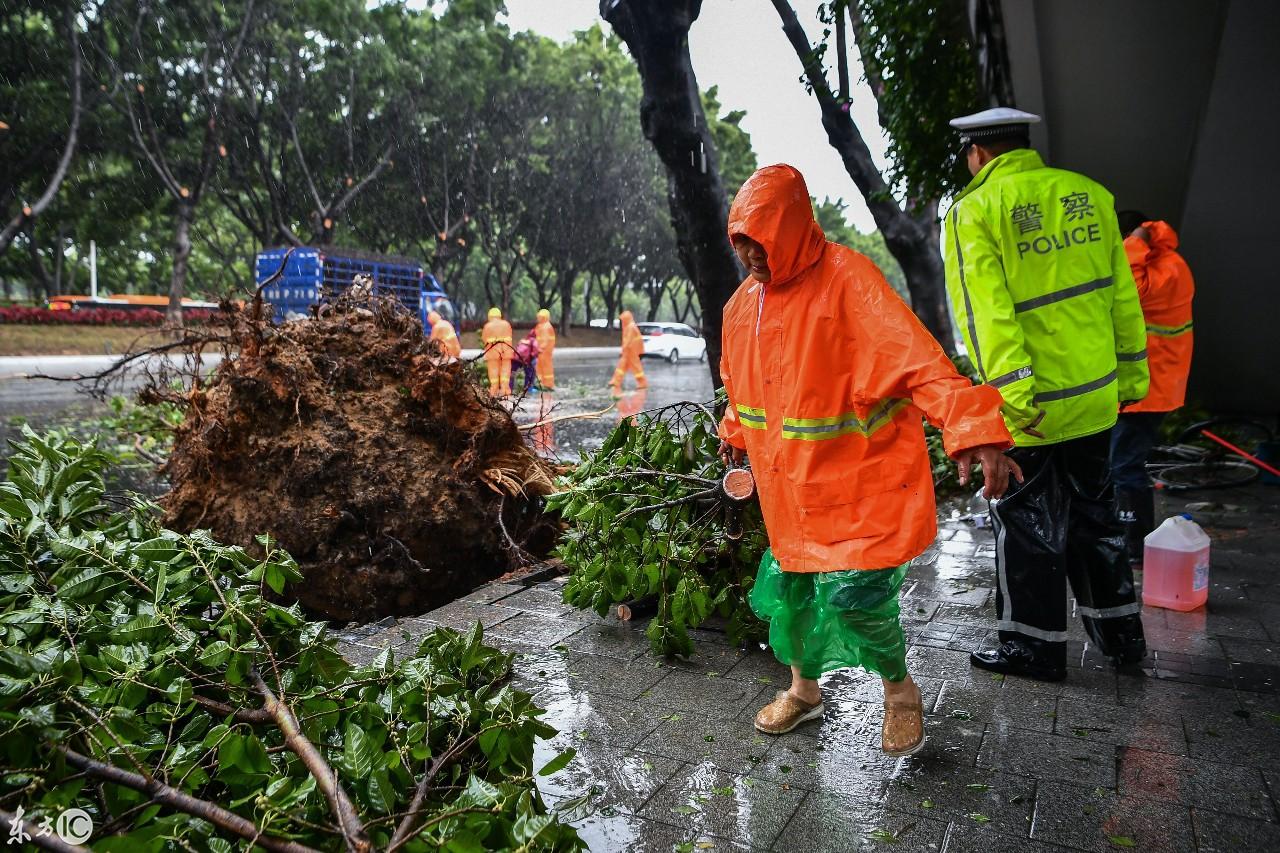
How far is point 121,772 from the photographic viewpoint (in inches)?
66.1

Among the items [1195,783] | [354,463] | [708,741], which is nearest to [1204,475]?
[1195,783]

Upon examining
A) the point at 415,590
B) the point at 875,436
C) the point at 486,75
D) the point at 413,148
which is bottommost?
the point at 415,590

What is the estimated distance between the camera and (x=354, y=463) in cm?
493

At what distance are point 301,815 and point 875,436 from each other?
1.76m

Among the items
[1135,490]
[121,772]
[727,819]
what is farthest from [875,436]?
[1135,490]

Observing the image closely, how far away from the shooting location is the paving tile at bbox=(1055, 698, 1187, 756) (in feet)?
9.31

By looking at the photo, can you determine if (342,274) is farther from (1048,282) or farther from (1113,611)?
(1113,611)

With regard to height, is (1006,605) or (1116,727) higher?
(1006,605)

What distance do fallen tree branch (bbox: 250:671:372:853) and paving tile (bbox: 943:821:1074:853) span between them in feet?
4.71

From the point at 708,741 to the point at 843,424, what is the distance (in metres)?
1.09

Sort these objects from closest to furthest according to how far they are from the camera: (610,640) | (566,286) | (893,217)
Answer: (610,640), (893,217), (566,286)

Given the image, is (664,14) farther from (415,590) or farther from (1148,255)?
(415,590)

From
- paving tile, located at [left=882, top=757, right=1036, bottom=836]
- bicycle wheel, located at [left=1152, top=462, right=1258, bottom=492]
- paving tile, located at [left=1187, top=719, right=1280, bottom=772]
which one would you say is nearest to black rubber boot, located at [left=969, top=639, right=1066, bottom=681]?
paving tile, located at [left=1187, top=719, right=1280, bottom=772]

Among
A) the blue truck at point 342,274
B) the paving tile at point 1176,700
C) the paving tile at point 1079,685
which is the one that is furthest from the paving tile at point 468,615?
the blue truck at point 342,274
